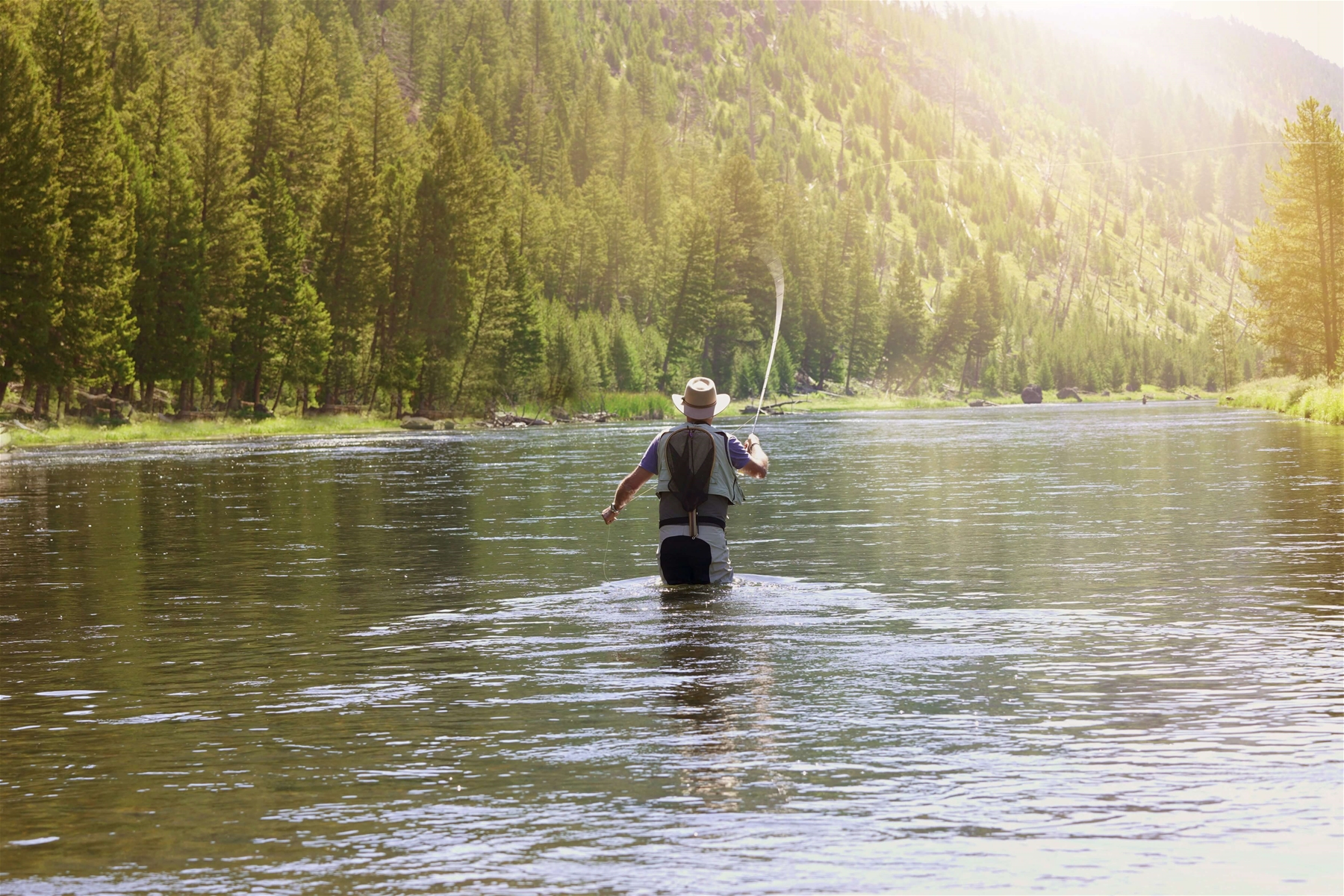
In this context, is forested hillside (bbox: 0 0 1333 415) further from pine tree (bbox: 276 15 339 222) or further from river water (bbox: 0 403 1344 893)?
river water (bbox: 0 403 1344 893)

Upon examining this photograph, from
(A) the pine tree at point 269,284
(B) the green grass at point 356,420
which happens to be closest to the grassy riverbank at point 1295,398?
(B) the green grass at point 356,420

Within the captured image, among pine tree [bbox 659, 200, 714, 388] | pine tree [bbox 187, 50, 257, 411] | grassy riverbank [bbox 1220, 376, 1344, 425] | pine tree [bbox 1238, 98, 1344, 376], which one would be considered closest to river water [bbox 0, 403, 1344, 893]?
grassy riverbank [bbox 1220, 376, 1344, 425]

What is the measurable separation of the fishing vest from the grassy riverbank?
4639 centimetres

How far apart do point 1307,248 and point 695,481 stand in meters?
74.2

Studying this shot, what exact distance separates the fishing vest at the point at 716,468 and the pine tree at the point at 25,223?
150 ft

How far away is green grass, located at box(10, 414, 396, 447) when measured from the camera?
57000 mm

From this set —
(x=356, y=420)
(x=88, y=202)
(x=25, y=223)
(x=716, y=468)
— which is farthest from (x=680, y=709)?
(x=356, y=420)

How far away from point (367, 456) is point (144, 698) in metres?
39.8

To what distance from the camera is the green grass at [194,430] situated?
187ft

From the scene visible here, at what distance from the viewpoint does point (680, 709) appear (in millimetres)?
9531

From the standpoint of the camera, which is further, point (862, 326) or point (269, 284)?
point (862, 326)

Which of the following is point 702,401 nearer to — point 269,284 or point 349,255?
point 269,284

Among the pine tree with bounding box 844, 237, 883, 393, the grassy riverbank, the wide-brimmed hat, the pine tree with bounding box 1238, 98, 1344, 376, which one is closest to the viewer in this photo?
the wide-brimmed hat

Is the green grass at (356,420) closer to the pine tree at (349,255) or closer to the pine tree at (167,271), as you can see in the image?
the pine tree at (167,271)
